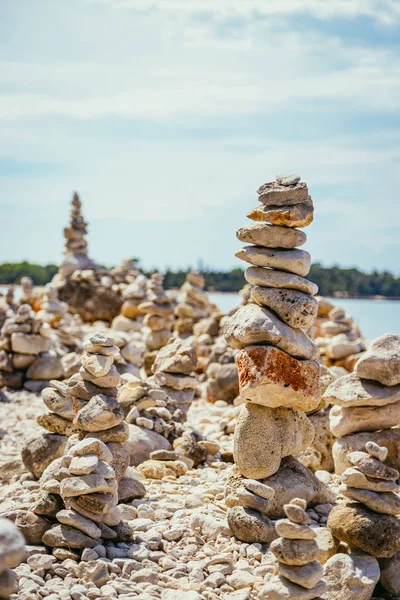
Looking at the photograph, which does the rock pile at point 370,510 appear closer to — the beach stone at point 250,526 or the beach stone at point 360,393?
the beach stone at point 250,526

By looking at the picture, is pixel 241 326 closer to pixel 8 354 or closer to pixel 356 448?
pixel 356 448

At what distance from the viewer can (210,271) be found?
34500 millimetres

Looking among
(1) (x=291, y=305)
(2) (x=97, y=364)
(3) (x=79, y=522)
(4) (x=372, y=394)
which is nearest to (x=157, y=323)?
(4) (x=372, y=394)

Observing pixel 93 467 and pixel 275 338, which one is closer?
pixel 93 467

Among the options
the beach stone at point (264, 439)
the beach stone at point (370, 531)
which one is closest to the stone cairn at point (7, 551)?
the beach stone at point (370, 531)

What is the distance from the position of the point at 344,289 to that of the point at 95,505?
24.1 metres

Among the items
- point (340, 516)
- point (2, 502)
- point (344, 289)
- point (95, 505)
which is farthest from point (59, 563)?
point (344, 289)

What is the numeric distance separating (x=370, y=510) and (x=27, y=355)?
1052 cm

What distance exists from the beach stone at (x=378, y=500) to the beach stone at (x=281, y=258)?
226cm

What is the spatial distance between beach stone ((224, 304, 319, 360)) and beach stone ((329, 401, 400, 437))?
59.9 inches

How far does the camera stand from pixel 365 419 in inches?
336

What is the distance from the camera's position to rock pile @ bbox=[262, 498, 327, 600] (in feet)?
17.4

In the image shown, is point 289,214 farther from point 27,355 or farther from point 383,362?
point 27,355

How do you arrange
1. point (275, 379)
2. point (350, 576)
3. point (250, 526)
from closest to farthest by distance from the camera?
point (350, 576) < point (250, 526) < point (275, 379)
